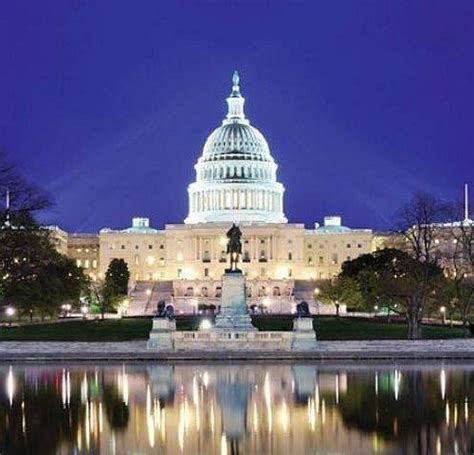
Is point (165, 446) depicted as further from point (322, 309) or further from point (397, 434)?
point (322, 309)

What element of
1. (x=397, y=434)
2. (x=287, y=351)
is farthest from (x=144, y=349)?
(x=397, y=434)

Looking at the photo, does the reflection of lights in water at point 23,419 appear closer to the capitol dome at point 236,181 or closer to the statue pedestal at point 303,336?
the statue pedestal at point 303,336

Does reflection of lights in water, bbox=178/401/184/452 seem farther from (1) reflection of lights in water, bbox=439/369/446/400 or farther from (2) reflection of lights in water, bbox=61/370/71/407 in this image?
(1) reflection of lights in water, bbox=439/369/446/400

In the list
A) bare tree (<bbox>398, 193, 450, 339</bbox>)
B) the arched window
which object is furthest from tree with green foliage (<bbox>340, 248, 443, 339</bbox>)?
the arched window

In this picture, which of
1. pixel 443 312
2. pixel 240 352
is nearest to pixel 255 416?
pixel 240 352

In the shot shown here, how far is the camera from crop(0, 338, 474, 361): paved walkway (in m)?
55.3

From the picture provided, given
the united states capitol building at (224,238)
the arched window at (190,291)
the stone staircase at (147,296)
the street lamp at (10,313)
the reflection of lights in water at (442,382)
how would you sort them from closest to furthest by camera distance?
the reflection of lights in water at (442,382) → the street lamp at (10,313) → the stone staircase at (147,296) → the arched window at (190,291) → the united states capitol building at (224,238)

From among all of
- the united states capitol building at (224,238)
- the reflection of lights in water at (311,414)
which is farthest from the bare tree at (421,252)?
the united states capitol building at (224,238)

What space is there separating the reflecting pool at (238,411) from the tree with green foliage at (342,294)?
57.7 metres

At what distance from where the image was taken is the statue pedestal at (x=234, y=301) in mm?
65250

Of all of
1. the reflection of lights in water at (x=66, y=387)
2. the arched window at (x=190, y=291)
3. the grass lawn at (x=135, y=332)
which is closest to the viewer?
the reflection of lights in water at (x=66, y=387)

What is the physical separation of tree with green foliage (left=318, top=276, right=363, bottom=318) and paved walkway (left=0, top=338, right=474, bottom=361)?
43375mm

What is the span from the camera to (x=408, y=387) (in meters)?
38.4

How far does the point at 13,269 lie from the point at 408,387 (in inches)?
1521
